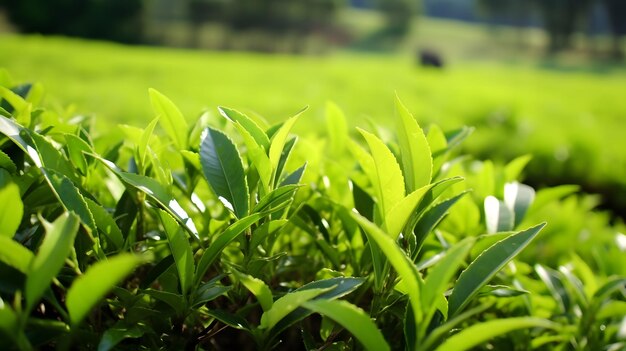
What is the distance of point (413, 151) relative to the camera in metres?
0.71

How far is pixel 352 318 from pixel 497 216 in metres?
0.37

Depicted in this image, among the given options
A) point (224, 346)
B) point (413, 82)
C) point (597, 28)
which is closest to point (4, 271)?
point (224, 346)

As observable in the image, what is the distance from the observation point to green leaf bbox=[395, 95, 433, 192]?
0.69m

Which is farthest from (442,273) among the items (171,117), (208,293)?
(171,117)

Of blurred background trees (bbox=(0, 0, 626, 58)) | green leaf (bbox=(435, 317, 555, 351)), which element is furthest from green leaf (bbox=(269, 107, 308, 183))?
blurred background trees (bbox=(0, 0, 626, 58))

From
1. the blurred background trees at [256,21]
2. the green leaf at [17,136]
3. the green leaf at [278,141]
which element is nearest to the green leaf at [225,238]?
the green leaf at [278,141]

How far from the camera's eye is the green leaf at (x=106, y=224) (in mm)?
669

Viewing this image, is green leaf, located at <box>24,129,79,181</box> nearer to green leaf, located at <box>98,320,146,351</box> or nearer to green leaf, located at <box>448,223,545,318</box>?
green leaf, located at <box>98,320,146,351</box>

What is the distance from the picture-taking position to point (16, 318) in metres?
0.50

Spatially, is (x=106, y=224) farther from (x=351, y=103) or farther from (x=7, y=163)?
(x=351, y=103)

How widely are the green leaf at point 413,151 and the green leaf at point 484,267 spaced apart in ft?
0.40

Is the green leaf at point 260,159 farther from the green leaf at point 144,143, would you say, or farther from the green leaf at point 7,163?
the green leaf at point 7,163

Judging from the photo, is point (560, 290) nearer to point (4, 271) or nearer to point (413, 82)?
point (4, 271)

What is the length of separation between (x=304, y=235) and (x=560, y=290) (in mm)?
458
